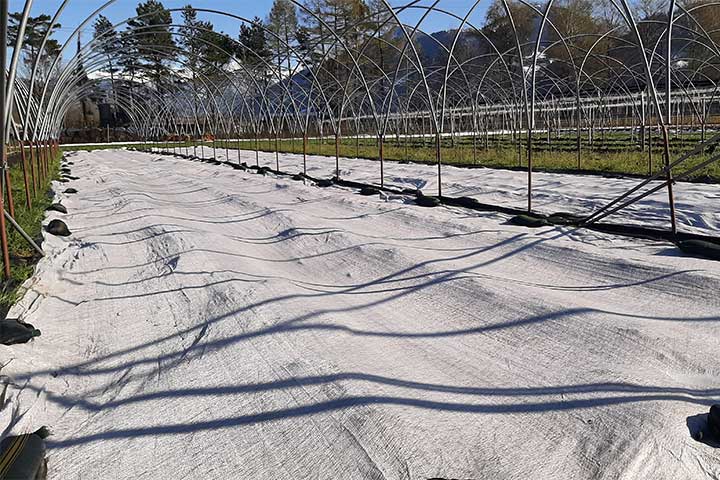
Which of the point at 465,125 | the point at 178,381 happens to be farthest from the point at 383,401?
the point at 465,125

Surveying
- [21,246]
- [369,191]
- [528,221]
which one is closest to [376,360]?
[528,221]

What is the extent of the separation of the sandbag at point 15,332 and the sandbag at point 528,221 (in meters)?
4.43

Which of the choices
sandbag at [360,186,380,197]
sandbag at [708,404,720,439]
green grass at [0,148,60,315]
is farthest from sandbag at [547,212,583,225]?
green grass at [0,148,60,315]

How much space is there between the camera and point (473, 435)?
214 cm

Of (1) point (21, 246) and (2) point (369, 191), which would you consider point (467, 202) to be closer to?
(2) point (369, 191)

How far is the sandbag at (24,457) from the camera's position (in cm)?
195

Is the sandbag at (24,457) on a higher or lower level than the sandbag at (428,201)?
lower

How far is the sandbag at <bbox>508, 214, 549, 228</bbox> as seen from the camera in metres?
5.77

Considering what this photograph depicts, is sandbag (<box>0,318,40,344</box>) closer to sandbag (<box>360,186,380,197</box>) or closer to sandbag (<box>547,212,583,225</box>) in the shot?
sandbag (<box>547,212,583,225</box>)

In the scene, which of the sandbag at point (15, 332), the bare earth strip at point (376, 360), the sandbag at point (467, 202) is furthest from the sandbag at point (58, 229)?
the sandbag at point (467, 202)

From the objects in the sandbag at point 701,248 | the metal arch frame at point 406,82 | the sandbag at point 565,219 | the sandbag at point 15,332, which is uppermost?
the metal arch frame at point 406,82

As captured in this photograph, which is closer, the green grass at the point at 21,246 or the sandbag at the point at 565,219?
the green grass at the point at 21,246

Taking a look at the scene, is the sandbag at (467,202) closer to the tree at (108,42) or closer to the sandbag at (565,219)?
the sandbag at (565,219)

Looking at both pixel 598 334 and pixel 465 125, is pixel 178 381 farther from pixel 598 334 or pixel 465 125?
pixel 465 125
